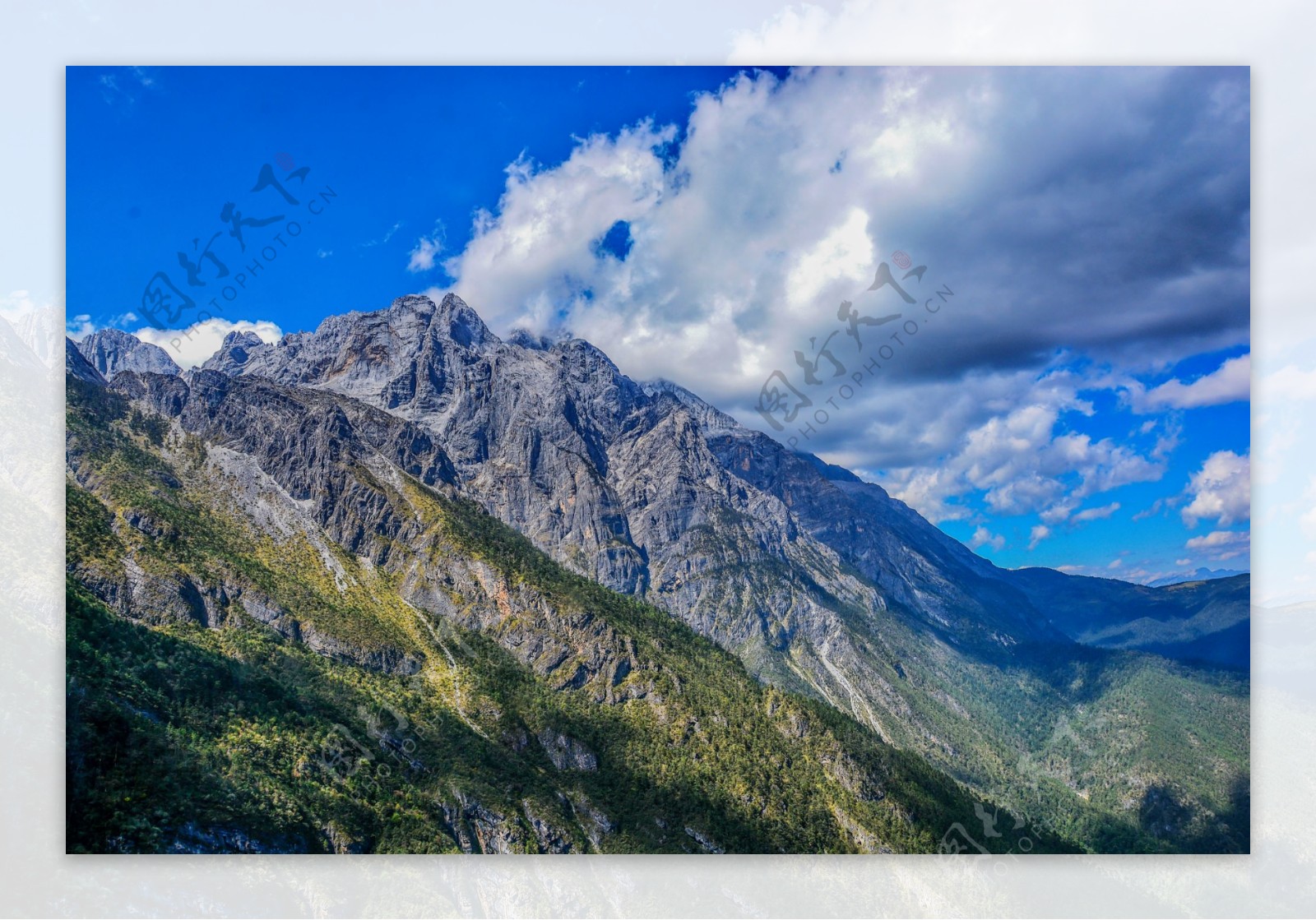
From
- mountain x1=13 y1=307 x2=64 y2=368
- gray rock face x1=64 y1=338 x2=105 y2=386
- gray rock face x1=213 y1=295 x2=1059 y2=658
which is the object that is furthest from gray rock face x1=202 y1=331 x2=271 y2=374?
mountain x1=13 y1=307 x2=64 y2=368

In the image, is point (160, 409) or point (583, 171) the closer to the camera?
point (583, 171)

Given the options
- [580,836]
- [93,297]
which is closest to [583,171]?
[93,297]

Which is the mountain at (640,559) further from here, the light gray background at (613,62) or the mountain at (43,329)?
the mountain at (43,329)

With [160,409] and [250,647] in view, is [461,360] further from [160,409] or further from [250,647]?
[250,647]

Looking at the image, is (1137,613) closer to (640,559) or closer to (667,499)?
(667,499)

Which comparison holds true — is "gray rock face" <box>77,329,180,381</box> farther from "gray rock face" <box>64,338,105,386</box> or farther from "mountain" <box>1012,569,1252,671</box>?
"mountain" <box>1012,569,1252,671</box>

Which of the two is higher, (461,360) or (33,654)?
(461,360)
